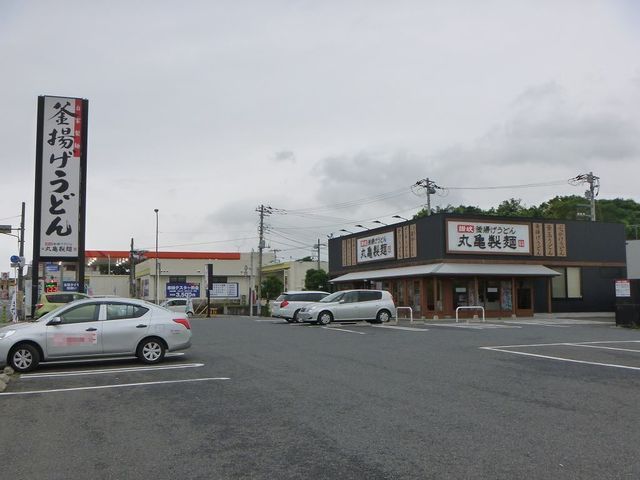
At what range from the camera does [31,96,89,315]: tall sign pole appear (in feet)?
93.9

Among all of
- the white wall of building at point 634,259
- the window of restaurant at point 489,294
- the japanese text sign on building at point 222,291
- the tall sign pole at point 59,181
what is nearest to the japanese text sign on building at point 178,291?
the japanese text sign on building at point 222,291

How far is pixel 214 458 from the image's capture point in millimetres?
5891

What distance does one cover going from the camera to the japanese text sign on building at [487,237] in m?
34.6

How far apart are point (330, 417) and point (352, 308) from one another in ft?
64.3

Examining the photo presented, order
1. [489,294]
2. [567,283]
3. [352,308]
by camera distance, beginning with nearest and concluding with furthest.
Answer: [352,308] < [489,294] < [567,283]

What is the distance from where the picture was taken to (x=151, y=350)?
13.2 meters

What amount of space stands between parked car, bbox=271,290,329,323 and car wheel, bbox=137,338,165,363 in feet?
56.4

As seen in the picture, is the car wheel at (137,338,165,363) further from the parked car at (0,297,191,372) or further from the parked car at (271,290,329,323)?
the parked car at (271,290,329,323)

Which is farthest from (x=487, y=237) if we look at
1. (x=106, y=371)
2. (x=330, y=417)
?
(x=330, y=417)

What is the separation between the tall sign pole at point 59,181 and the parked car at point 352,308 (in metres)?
12.2

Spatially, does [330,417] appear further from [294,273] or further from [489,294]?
[294,273]

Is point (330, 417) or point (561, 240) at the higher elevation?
point (561, 240)

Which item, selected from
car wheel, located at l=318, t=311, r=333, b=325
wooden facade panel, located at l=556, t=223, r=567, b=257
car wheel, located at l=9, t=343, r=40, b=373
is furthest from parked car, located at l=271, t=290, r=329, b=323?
car wheel, located at l=9, t=343, r=40, b=373

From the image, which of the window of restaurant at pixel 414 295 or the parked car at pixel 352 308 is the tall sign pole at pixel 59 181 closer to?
the parked car at pixel 352 308
